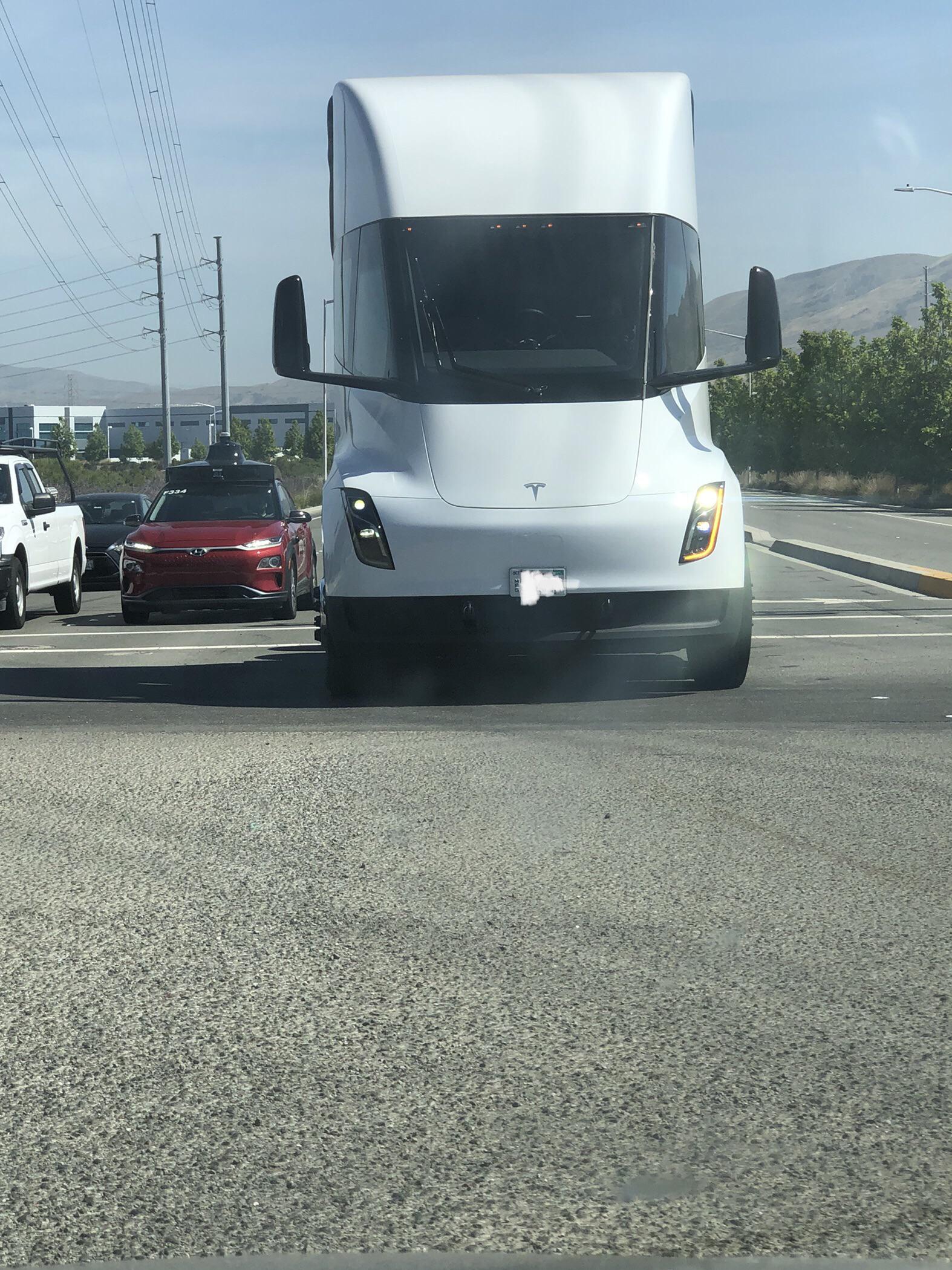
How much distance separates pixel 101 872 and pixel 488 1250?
10.2 feet

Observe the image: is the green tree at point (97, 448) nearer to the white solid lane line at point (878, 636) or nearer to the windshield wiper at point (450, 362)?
the white solid lane line at point (878, 636)

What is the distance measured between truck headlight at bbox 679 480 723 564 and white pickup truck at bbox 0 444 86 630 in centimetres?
871

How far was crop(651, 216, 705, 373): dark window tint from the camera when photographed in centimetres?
977

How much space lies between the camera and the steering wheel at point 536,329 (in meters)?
9.72

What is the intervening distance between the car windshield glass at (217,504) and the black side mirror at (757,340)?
28.5ft

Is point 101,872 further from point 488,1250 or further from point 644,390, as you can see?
point 644,390

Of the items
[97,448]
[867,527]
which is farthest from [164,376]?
[97,448]

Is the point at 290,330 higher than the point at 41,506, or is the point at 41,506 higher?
the point at 290,330

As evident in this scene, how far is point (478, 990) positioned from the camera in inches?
170

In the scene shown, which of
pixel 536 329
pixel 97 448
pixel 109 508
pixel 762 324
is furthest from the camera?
pixel 97 448

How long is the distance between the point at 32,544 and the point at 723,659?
29.9 feet

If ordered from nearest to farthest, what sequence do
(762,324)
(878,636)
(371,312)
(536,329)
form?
(536,329) < (762,324) < (371,312) < (878,636)

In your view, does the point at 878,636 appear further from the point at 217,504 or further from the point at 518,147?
the point at 217,504

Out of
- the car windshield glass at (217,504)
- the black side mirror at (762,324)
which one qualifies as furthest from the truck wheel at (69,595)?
the black side mirror at (762,324)
